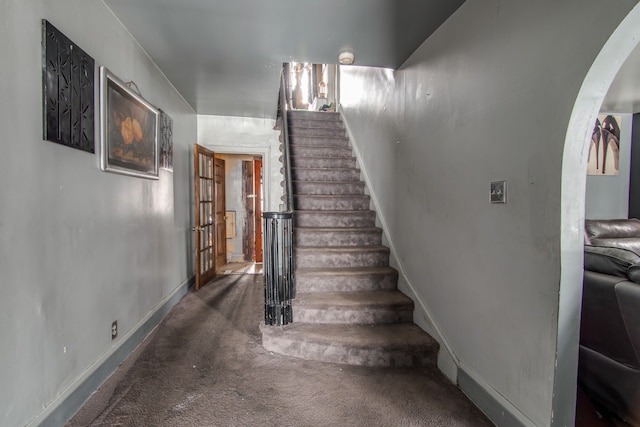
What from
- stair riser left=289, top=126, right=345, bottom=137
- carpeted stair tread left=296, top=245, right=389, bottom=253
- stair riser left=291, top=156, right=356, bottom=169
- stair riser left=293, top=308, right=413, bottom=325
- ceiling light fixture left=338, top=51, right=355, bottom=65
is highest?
ceiling light fixture left=338, top=51, right=355, bottom=65

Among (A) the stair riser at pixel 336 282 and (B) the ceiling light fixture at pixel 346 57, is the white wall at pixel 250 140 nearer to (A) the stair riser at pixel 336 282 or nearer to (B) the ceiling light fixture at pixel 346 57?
(A) the stair riser at pixel 336 282

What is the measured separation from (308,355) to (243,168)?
4807mm

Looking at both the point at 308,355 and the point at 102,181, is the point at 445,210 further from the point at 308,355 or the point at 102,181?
the point at 102,181

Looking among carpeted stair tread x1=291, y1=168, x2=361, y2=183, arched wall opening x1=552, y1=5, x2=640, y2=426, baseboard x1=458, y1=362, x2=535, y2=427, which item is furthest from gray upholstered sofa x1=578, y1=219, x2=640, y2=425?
carpeted stair tread x1=291, y1=168, x2=361, y2=183

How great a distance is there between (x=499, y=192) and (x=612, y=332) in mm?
849

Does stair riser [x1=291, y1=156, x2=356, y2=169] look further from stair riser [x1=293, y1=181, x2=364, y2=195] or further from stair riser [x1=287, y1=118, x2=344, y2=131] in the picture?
stair riser [x1=287, y1=118, x2=344, y2=131]

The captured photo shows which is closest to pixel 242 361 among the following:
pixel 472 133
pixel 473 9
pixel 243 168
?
pixel 472 133

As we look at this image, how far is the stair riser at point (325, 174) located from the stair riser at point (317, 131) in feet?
3.17

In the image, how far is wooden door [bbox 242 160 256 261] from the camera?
246 inches

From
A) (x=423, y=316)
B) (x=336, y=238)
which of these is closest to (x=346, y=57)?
(x=336, y=238)

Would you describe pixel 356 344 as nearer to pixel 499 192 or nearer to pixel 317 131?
pixel 499 192

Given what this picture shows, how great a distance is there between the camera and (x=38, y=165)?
1.38 metres

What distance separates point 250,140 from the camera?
15.2ft

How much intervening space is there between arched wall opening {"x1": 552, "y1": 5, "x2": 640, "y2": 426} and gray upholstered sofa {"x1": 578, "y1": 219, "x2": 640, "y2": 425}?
382 mm
